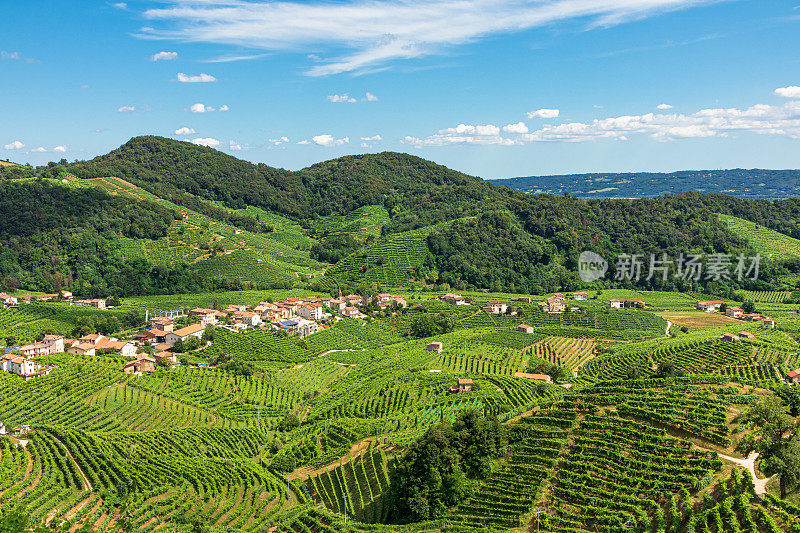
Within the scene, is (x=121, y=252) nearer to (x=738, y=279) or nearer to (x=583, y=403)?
(x=583, y=403)

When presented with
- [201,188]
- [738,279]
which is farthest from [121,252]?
[738,279]

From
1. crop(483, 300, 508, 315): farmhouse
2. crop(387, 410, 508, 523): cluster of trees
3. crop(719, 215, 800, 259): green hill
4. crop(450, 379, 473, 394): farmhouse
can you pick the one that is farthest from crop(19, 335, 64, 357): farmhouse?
crop(719, 215, 800, 259): green hill

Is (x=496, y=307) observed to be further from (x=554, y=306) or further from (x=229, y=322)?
(x=229, y=322)

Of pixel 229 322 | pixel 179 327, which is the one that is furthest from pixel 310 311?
pixel 179 327

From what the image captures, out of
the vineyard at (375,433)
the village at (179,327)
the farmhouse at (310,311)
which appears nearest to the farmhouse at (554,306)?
the vineyard at (375,433)

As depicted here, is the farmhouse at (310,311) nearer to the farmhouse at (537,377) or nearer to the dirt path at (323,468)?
the farmhouse at (537,377)

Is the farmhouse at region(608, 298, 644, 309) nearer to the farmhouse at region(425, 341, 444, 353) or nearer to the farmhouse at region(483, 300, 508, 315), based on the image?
the farmhouse at region(483, 300, 508, 315)
